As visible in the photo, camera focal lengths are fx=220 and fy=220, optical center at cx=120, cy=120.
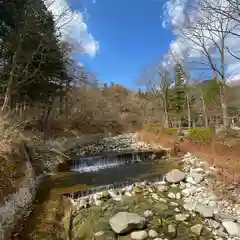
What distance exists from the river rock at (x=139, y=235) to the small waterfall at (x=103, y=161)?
6.11 meters

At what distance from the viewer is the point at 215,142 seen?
11203mm

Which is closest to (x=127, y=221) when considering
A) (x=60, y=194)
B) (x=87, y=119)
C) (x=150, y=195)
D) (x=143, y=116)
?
(x=150, y=195)

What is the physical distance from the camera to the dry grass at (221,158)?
709cm

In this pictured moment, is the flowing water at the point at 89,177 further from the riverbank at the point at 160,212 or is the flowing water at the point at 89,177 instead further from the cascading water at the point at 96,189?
the riverbank at the point at 160,212

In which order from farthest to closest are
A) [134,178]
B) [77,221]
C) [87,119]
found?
[87,119] → [134,178] → [77,221]

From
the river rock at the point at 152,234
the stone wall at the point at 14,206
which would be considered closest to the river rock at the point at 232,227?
the river rock at the point at 152,234

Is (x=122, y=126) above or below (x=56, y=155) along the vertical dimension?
above

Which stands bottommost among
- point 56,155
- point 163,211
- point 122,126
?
point 163,211

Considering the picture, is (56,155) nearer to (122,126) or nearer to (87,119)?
(87,119)

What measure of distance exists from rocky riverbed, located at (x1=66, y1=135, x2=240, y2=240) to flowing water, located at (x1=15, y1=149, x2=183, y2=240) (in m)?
0.60

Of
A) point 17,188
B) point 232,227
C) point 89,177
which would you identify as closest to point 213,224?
point 232,227

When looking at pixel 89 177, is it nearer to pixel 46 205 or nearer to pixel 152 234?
pixel 46 205

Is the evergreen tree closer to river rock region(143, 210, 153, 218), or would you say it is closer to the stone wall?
the stone wall

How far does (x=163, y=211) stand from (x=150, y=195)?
3.89ft
